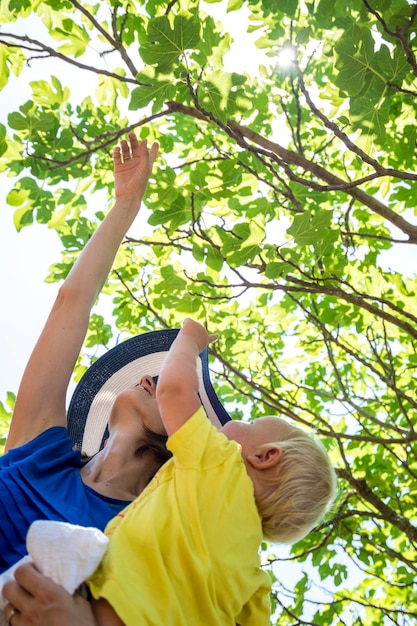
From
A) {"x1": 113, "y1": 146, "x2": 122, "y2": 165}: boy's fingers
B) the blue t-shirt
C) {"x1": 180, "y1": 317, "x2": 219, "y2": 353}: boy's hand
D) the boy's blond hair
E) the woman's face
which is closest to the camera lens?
the blue t-shirt

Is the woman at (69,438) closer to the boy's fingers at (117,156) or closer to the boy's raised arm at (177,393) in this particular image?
the boy's fingers at (117,156)

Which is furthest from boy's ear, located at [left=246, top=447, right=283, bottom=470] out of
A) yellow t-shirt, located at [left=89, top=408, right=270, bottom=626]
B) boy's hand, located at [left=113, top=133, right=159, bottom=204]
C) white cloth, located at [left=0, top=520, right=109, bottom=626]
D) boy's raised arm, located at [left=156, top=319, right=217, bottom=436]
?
boy's hand, located at [left=113, top=133, right=159, bottom=204]

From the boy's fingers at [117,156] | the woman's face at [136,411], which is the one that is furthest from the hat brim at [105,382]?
the boy's fingers at [117,156]

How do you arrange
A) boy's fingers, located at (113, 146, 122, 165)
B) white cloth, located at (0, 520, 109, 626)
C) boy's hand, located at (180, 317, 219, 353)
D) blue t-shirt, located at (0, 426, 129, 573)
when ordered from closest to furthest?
white cloth, located at (0, 520, 109, 626), blue t-shirt, located at (0, 426, 129, 573), boy's hand, located at (180, 317, 219, 353), boy's fingers, located at (113, 146, 122, 165)

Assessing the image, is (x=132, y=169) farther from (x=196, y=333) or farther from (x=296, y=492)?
(x=296, y=492)

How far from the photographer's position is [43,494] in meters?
1.64

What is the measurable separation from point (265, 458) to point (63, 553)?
632 mm

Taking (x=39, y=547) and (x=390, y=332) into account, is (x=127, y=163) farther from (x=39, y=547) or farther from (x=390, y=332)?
(x=390, y=332)

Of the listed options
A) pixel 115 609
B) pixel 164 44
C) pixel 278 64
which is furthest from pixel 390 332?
pixel 115 609

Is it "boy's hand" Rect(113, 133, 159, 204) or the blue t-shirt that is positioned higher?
"boy's hand" Rect(113, 133, 159, 204)

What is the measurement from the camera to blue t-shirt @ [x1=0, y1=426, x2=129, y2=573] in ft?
5.08

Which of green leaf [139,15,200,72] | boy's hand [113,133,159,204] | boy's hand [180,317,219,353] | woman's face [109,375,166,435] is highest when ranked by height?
green leaf [139,15,200,72]

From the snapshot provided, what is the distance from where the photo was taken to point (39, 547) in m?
1.29

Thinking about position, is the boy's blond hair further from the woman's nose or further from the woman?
the woman's nose
